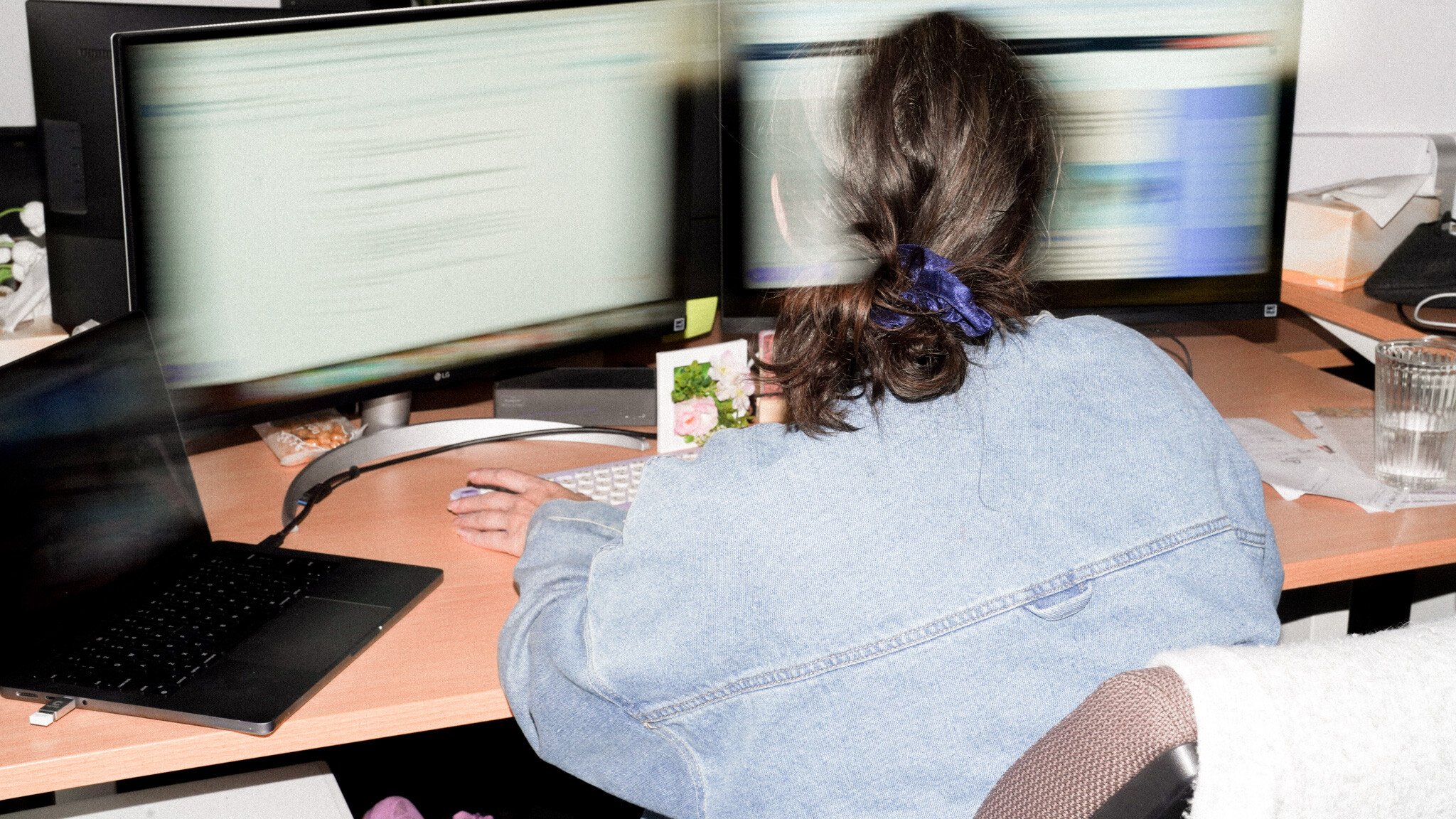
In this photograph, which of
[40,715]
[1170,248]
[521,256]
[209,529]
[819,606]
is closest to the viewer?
[819,606]

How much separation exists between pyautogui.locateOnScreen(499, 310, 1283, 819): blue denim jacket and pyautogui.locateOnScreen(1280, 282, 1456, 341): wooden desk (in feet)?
2.91

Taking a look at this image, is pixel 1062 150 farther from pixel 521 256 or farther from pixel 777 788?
pixel 777 788

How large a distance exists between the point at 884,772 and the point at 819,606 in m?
0.11

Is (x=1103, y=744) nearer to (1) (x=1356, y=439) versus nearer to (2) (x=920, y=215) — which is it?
(2) (x=920, y=215)

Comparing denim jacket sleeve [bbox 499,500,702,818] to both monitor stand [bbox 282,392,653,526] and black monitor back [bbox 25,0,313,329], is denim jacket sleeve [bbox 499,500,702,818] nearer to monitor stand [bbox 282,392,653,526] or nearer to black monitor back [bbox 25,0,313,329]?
monitor stand [bbox 282,392,653,526]

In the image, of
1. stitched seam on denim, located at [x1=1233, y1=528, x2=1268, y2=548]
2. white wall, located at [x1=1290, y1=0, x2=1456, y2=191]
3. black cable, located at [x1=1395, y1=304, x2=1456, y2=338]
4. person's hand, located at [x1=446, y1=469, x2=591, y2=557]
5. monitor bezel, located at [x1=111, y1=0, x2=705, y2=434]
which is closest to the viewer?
stitched seam on denim, located at [x1=1233, y1=528, x2=1268, y2=548]

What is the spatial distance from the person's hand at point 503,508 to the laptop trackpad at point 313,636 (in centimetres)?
15

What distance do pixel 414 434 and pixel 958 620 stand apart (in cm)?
81

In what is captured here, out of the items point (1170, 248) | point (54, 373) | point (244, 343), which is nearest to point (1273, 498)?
point (1170, 248)

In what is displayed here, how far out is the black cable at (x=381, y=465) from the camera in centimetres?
119

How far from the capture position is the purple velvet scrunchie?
0.78m

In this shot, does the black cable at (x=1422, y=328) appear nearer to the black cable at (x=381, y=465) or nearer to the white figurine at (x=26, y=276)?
the black cable at (x=381, y=465)

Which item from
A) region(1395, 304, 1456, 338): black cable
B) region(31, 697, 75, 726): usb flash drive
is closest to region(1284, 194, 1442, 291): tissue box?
region(1395, 304, 1456, 338): black cable

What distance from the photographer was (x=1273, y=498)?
4.13 feet
